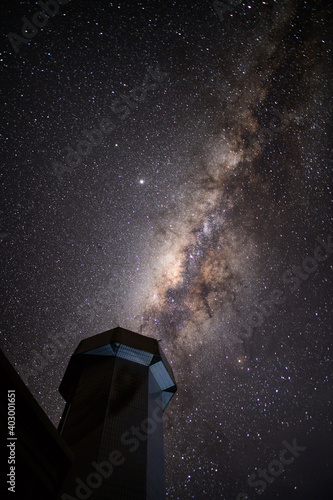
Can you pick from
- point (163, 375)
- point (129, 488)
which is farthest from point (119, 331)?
point (129, 488)

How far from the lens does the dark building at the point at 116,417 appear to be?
Result: 569 centimetres

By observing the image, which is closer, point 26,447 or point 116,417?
point 26,447

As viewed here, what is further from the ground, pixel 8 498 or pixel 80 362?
pixel 80 362

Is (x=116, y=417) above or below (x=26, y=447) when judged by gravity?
above

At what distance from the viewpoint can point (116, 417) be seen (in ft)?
22.6


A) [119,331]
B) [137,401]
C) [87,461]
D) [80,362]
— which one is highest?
[119,331]

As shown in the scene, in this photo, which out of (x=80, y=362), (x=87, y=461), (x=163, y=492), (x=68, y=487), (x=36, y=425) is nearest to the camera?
(x=36, y=425)

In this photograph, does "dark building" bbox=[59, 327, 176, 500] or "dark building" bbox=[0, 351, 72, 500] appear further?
"dark building" bbox=[59, 327, 176, 500]

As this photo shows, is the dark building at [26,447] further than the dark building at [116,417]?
No

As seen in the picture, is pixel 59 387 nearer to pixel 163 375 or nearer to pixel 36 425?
pixel 163 375

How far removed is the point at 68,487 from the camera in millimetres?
5391

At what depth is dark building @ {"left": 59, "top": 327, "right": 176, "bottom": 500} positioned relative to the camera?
569 centimetres

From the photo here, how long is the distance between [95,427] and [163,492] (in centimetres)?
230

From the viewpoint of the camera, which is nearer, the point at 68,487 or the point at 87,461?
the point at 68,487
